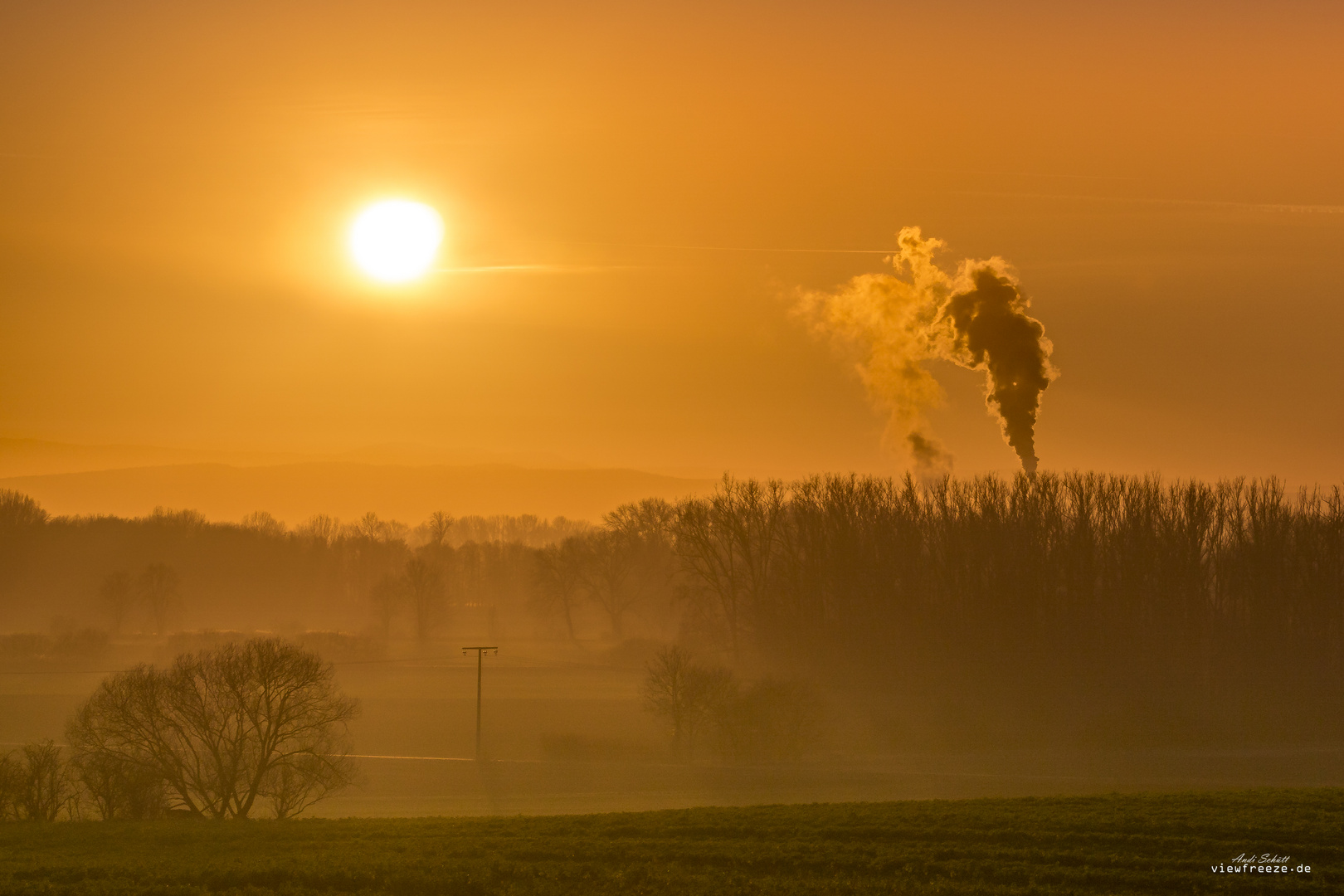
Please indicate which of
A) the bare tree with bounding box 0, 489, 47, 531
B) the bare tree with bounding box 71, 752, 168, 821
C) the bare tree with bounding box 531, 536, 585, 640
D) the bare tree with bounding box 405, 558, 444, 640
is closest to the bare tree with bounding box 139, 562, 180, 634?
the bare tree with bounding box 405, 558, 444, 640

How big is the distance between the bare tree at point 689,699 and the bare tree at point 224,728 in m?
17.5

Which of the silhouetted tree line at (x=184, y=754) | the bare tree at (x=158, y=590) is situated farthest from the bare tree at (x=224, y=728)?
the bare tree at (x=158, y=590)

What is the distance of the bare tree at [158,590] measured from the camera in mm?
125000

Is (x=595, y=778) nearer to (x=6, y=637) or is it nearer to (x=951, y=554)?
(x=951, y=554)

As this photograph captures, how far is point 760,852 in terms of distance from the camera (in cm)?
2369

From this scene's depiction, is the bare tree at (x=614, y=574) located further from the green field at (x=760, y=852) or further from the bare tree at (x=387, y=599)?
the green field at (x=760, y=852)

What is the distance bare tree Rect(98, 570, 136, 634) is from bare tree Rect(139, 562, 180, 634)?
1478 mm

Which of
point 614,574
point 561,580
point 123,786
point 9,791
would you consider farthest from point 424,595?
point 9,791

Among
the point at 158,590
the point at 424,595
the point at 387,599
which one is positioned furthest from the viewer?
the point at 387,599

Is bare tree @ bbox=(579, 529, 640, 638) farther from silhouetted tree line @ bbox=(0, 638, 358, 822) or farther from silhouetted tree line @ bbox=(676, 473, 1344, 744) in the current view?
silhouetted tree line @ bbox=(0, 638, 358, 822)

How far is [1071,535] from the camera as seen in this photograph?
79.0 meters

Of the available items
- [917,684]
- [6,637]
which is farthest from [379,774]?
[6,637]

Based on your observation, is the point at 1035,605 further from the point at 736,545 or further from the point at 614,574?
the point at 614,574

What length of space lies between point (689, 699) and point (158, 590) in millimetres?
89446
